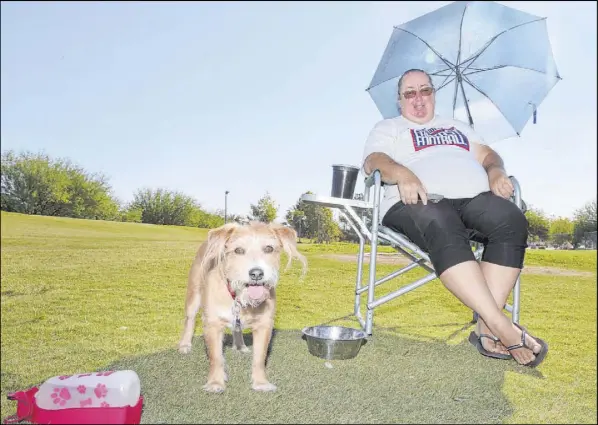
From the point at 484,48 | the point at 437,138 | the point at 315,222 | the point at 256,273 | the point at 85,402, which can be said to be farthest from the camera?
the point at 315,222

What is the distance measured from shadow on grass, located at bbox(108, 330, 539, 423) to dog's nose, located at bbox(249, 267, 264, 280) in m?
0.56

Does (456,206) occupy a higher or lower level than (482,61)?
lower

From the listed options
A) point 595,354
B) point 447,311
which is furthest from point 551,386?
point 447,311

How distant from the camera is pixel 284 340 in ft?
10.9

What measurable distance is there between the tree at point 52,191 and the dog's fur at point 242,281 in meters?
4.36

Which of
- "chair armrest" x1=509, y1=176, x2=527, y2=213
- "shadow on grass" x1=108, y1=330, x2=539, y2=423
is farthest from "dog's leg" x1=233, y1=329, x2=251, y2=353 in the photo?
"chair armrest" x1=509, y1=176, x2=527, y2=213

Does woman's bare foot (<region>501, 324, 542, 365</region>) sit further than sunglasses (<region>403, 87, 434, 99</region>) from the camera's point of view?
No

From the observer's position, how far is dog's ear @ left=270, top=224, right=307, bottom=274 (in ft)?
7.53

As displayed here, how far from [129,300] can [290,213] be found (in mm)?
2058

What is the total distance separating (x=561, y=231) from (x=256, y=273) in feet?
34.4

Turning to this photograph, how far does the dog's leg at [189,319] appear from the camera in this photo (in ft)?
9.38

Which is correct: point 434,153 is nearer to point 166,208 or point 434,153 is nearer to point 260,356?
point 260,356

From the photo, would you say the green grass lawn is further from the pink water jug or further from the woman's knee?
the woman's knee

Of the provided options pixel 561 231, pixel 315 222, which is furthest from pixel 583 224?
pixel 315 222
